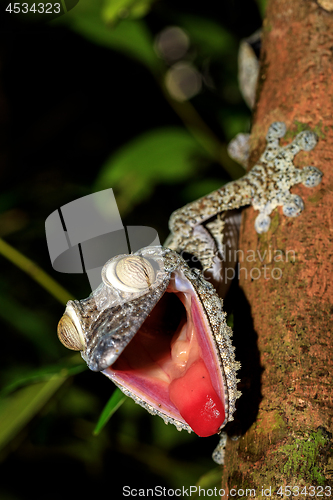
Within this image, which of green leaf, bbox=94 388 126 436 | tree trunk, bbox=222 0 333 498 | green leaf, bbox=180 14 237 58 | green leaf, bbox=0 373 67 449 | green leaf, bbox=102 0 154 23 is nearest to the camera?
tree trunk, bbox=222 0 333 498

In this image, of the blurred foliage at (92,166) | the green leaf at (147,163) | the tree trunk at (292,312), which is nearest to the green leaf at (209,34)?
the blurred foliage at (92,166)

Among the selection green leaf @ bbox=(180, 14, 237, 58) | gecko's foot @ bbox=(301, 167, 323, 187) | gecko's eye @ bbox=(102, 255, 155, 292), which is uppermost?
green leaf @ bbox=(180, 14, 237, 58)

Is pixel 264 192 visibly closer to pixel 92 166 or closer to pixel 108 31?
pixel 108 31

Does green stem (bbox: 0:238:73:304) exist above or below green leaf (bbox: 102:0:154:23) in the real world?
below

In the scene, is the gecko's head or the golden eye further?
the golden eye

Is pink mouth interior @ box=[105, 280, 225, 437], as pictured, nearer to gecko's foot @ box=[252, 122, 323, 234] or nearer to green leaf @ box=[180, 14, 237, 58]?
gecko's foot @ box=[252, 122, 323, 234]

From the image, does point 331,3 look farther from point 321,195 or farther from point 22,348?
point 22,348

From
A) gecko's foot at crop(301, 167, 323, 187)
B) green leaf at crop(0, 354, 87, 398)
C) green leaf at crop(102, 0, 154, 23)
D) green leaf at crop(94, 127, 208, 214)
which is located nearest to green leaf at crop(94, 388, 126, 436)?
green leaf at crop(0, 354, 87, 398)

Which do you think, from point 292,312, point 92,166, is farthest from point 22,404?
point 92,166
